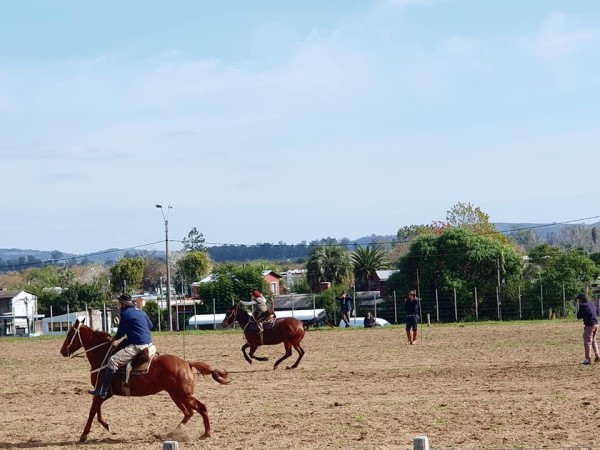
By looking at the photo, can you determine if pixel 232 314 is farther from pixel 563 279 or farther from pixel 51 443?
pixel 563 279

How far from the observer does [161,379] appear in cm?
1488

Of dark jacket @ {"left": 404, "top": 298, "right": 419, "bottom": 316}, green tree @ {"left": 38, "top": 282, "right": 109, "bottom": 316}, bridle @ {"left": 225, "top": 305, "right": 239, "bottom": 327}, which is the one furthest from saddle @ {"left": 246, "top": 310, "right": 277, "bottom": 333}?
green tree @ {"left": 38, "top": 282, "right": 109, "bottom": 316}

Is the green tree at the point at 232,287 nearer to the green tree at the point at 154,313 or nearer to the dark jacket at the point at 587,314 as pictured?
the green tree at the point at 154,313

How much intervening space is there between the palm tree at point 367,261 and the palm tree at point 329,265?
6.19 feet

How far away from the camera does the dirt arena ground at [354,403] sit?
14070 mm

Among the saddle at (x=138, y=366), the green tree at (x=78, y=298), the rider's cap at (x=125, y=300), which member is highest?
the green tree at (x=78, y=298)

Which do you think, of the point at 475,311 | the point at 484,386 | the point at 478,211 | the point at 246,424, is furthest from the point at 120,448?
the point at 478,211

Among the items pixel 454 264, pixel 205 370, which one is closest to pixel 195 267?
pixel 454 264

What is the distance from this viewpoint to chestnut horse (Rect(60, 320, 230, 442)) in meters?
14.7

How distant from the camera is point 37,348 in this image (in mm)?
40125

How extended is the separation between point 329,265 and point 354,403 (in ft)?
262

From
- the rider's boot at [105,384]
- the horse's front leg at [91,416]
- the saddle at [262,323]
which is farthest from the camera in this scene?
the saddle at [262,323]

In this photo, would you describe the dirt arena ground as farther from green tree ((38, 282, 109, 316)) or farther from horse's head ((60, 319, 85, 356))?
green tree ((38, 282, 109, 316))

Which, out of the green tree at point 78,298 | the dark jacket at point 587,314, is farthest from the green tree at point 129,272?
the dark jacket at point 587,314
